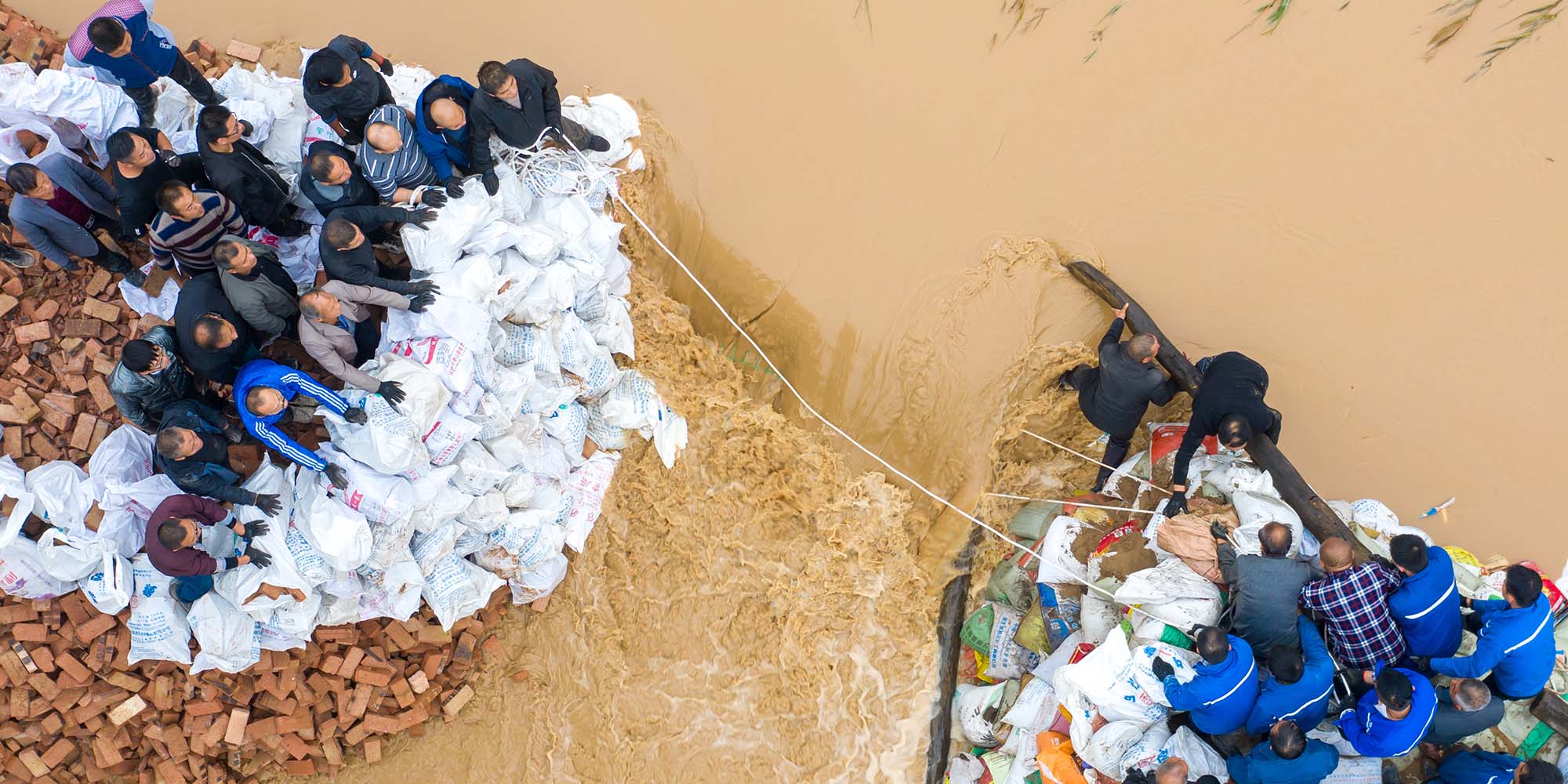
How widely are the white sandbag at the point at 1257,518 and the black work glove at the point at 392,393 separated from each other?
3336 mm

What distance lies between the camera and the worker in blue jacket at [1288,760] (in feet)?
10.0

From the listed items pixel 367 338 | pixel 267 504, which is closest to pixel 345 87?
pixel 367 338

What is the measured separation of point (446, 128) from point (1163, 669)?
11.4ft

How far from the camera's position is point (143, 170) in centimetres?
310

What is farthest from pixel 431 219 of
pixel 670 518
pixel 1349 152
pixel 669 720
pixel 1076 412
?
pixel 1349 152

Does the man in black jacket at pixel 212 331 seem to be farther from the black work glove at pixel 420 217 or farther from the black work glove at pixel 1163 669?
the black work glove at pixel 1163 669

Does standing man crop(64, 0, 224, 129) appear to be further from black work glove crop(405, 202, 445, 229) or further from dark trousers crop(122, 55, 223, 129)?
A: black work glove crop(405, 202, 445, 229)

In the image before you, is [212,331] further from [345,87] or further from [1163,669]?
[1163,669]

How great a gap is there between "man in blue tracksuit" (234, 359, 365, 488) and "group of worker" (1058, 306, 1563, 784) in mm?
3128

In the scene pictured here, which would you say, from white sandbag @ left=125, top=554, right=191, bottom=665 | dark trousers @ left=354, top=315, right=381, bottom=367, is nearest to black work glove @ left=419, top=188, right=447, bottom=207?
dark trousers @ left=354, top=315, right=381, bottom=367

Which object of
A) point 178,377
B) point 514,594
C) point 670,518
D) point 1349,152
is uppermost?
point 1349,152

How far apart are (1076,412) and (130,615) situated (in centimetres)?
424

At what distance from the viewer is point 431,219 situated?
3340 mm

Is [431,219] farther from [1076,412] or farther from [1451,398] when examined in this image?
[1451,398]
